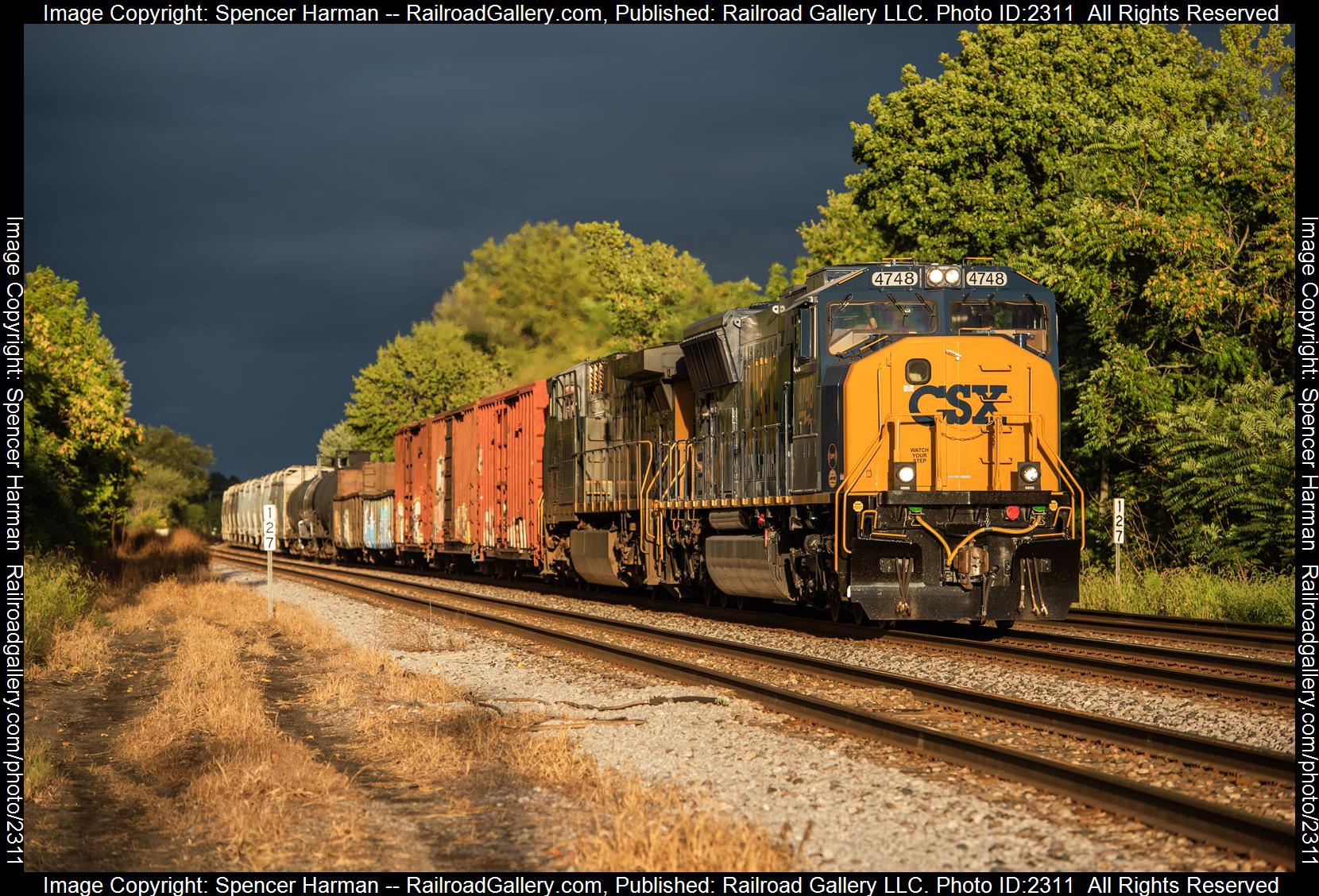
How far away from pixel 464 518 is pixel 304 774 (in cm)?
2385

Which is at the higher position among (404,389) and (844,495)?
(404,389)

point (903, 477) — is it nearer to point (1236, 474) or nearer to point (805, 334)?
point (805, 334)

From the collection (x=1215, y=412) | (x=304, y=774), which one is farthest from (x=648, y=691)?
(x=1215, y=412)

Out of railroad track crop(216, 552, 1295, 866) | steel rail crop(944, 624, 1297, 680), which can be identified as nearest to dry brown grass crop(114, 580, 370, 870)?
railroad track crop(216, 552, 1295, 866)

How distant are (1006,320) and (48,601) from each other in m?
12.9

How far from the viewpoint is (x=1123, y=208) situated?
23281 mm

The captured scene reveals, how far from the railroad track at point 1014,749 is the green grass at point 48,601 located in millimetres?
5850

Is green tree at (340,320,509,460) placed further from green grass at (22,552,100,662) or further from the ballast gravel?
the ballast gravel

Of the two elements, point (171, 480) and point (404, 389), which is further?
point (171, 480)

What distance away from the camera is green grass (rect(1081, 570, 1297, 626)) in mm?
17811

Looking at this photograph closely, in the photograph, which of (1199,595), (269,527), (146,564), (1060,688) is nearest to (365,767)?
(1060,688)

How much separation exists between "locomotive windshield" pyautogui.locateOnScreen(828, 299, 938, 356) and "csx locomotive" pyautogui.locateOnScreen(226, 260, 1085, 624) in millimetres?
21

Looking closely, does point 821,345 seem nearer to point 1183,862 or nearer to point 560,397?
point 1183,862

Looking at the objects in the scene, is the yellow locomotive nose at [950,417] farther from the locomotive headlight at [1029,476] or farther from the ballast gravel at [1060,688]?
the ballast gravel at [1060,688]
